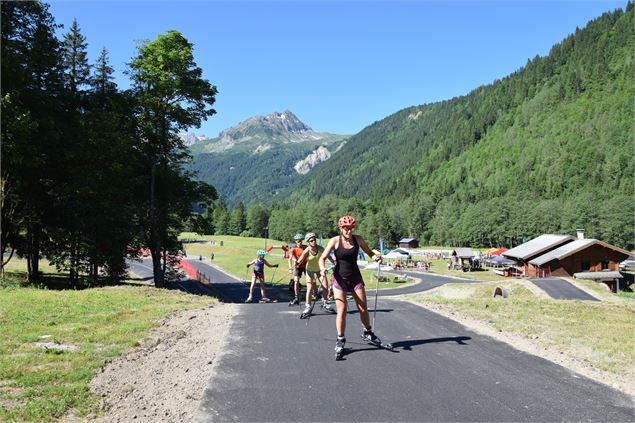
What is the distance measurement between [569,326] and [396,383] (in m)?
7.53

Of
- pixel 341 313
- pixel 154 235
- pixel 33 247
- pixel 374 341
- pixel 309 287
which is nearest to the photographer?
pixel 341 313

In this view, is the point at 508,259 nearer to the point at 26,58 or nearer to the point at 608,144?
the point at 26,58

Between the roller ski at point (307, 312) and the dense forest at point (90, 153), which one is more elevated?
the dense forest at point (90, 153)

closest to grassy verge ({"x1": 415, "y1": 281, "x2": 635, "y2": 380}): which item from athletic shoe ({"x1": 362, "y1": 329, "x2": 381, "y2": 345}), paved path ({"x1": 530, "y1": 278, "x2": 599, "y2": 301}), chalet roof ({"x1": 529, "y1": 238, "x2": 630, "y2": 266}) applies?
athletic shoe ({"x1": 362, "y1": 329, "x2": 381, "y2": 345})

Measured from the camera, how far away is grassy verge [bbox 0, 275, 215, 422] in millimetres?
6617

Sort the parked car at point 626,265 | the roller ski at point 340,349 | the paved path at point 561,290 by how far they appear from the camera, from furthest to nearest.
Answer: the parked car at point 626,265 < the paved path at point 561,290 < the roller ski at point 340,349

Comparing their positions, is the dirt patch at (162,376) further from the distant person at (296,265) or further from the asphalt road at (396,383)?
the distant person at (296,265)

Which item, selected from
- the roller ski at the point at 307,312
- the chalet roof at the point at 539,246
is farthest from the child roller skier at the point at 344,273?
the chalet roof at the point at 539,246

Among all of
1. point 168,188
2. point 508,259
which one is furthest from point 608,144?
point 168,188

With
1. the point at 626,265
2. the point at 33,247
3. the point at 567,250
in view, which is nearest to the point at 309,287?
the point at 33,247

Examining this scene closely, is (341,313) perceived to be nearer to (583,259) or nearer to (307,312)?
(307,312)

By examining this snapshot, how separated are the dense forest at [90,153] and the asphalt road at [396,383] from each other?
17.2 m

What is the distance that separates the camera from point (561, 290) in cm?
3694

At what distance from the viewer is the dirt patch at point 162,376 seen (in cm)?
625
